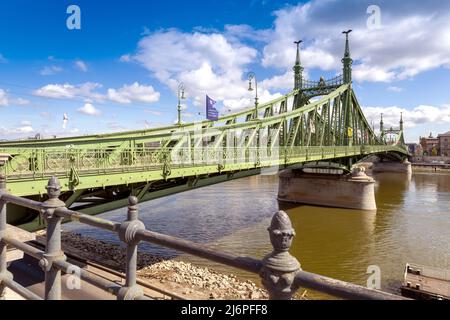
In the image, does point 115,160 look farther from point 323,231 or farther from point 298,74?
point 298,74

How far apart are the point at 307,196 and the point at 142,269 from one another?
24.4m

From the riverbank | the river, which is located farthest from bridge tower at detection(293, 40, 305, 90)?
the riverbank

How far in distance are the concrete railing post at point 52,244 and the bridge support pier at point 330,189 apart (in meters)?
32.9

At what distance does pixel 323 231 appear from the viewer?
2447 cm

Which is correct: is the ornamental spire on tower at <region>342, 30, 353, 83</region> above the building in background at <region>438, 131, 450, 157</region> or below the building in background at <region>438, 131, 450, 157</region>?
above

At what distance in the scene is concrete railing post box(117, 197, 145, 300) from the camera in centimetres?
236

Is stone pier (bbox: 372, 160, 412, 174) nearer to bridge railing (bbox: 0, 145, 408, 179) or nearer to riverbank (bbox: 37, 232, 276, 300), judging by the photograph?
bridge railing (bbox: 0, 145, 408, 179)

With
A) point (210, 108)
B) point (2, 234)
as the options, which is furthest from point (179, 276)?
point (2, 234)

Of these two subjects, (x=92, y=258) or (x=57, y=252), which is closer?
(x=57, y=252)

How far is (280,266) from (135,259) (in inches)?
45.3

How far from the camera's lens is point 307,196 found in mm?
35312

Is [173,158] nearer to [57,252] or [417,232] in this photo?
[57,252]

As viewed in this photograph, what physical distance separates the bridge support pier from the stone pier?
49.3 metres
